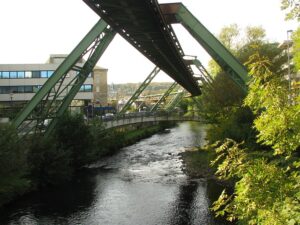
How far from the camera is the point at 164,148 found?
166 ft

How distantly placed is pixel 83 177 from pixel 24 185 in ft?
29.3

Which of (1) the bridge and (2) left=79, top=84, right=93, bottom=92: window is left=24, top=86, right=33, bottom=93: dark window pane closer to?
(2) left=79, top=84, right=93, bottom=92: window

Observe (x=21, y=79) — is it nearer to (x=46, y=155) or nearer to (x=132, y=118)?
(x=132, y=118)

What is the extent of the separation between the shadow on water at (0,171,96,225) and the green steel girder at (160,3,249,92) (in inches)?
461

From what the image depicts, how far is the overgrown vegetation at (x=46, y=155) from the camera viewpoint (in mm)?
22031

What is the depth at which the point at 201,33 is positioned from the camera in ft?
73.8

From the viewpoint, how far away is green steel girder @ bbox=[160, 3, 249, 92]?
22.4 meters

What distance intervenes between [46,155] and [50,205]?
20.8 feet

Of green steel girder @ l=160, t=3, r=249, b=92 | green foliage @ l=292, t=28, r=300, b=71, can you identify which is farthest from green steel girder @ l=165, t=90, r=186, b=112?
green foliage @ l=292, t=28, r=300, b=71

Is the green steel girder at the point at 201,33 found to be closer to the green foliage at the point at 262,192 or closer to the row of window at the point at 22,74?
the green foliage at the point at 262,192

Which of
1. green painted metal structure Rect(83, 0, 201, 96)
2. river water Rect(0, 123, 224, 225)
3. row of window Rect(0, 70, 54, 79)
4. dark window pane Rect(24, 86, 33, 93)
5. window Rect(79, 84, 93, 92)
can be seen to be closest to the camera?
green painted metal structure Rect(83, 0, 201, 96)

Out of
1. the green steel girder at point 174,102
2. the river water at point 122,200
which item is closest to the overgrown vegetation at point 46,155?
the river water at point 122,200

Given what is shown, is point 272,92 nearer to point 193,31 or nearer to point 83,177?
point 193,31

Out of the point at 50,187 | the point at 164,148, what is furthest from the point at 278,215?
the point at 164,148
